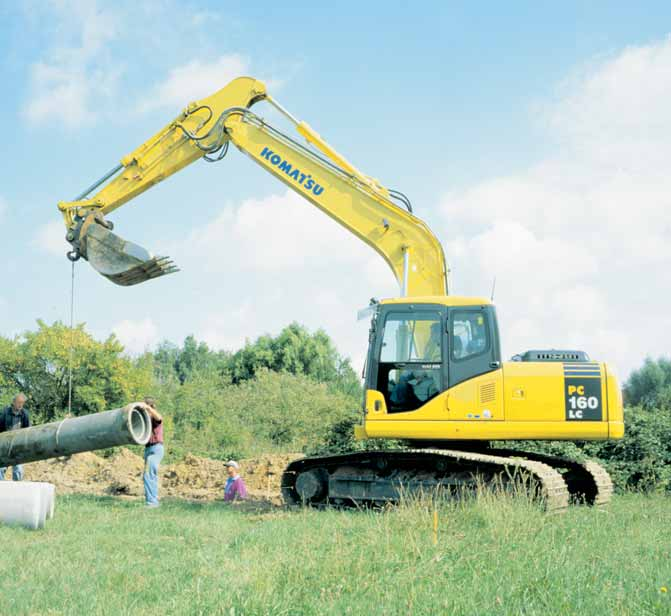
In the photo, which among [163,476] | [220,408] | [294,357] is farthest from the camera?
[294,357]

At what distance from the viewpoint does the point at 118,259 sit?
39.8ft

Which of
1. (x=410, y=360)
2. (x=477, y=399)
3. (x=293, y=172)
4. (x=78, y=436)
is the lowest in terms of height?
(x=78, y=436)

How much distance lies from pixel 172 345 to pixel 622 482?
54.4 m

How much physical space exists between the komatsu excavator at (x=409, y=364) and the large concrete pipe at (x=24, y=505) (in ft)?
11.7

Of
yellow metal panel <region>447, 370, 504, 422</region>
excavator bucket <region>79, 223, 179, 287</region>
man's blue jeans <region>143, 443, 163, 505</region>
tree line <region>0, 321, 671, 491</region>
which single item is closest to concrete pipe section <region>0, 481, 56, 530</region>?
man's blue jeans <region>143, 443, 163, 505</region>

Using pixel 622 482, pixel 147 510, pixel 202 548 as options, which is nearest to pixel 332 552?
pixel 202 548

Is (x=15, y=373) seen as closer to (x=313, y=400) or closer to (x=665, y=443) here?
(x=313, y=400)

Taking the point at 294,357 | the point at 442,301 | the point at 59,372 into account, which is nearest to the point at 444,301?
the point at 442,301

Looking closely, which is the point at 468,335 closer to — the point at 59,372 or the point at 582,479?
the point at 582,479

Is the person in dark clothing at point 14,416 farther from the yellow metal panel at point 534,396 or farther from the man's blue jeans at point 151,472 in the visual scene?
the yellow metal panel at point 534,396

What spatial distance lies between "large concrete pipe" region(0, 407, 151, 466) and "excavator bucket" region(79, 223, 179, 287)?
3132 mm

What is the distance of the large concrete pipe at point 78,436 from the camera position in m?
9.03

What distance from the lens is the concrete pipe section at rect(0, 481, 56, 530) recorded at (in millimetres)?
9641

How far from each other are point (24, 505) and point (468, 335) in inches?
229
